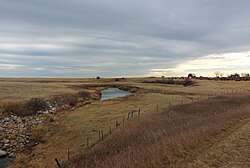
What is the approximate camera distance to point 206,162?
12.6m

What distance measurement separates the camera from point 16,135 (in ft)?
97.8

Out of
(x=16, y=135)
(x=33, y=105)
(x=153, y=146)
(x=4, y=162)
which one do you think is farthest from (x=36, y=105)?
(x=153, y=146)

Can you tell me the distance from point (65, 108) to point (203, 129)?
3359 centimetres

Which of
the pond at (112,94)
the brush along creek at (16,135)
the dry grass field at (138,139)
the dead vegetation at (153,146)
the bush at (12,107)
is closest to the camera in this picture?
the dead vegetation at (153,146)

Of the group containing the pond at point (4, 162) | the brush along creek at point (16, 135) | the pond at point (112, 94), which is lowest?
the pond at point (4, 162)

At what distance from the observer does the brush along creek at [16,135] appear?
24.6m

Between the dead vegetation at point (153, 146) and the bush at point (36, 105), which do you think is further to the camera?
the bush at point (36, 105)

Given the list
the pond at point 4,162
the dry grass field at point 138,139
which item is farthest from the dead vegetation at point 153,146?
the pond at point 4,162

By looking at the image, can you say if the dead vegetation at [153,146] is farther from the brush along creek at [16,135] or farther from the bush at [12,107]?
the bush at [12,107]

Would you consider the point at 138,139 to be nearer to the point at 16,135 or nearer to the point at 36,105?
the point at 16,135

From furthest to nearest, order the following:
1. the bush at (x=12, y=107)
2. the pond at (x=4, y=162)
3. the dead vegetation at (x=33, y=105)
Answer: the dead vegetation at (x=33, y=105), the bush at (x=12, y=107), the pond at (x=4, y=162)

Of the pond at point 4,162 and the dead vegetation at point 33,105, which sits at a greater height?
the dead vegetation at point 33,105

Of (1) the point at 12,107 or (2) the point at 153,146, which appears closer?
(2) the point at 153,146

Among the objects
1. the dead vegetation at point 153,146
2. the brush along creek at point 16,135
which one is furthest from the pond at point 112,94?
the dead vegetation at point 153,146
